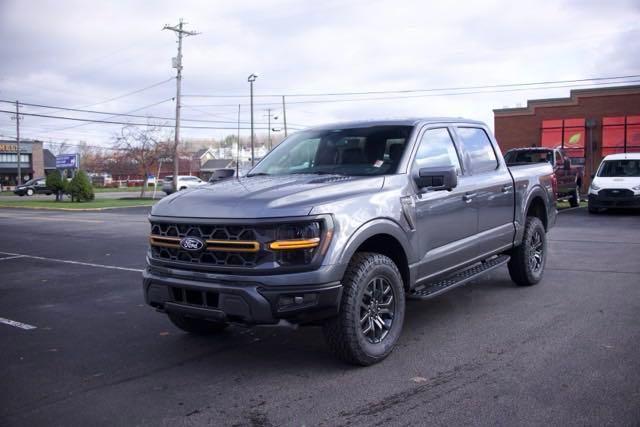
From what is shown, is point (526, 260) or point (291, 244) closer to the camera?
point (291, 244)

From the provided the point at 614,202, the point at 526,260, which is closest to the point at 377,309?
the point at 526,260

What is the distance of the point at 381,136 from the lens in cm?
541

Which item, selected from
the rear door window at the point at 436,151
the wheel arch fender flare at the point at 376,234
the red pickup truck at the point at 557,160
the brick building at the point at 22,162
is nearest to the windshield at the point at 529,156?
the red pickup truck at the point at 557,160

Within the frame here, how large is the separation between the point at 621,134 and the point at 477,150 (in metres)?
27.6

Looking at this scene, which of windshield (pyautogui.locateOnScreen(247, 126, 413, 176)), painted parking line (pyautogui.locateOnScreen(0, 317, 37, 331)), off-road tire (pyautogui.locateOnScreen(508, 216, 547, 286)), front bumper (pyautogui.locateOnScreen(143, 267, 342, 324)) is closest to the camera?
front bumper (pyautogui.locateOnScreen(143, 267, 342, 324))

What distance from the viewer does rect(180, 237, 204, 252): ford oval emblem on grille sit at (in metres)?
4.24

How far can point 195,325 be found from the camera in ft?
17.3

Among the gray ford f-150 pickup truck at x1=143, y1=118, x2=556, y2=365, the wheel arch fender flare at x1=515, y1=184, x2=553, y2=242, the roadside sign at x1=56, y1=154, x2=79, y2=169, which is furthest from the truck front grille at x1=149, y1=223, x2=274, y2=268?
the roadside sign at x1=56, y1=154, x2=79, y2=169

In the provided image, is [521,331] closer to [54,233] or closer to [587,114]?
[54,233]

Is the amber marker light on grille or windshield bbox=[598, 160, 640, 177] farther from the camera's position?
windshield bbox=[598, 160, 640, 177]

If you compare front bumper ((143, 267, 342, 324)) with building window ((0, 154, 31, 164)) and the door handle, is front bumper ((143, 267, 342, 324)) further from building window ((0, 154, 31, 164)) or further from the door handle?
building window ((0, 154, 31, 164))

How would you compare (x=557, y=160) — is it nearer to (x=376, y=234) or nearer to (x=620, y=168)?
(x=620, y=168)

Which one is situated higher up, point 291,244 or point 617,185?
point 617,185

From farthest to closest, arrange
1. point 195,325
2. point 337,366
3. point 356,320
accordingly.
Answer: point 195,325
point 337,366
point 356,320
